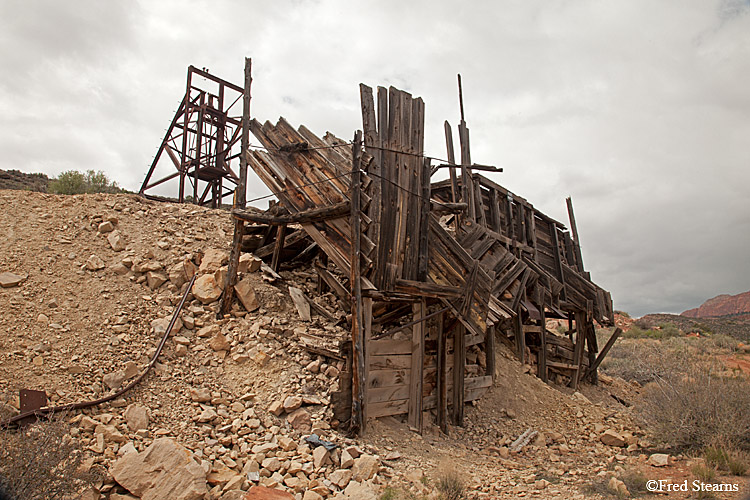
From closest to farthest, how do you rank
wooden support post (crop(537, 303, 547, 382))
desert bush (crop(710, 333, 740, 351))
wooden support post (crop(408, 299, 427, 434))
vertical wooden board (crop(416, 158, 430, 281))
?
wooden support post (crop(408, 299, 427, 434)) < vertical wooden board (crop(416, 158, 430, 281)) < wooden support post (crop(537, 303, 547, 382)) < desert bush (crop(710, 333, 740, 351))

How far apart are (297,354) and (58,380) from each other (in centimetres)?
320

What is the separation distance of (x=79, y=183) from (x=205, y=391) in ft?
42.4

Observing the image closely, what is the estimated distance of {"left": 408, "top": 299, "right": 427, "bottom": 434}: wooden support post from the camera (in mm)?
7750

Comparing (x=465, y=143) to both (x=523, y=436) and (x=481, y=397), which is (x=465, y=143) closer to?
(x=481, y=397)

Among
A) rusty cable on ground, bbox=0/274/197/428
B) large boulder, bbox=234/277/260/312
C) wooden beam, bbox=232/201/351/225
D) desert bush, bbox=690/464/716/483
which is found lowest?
desert bush, bbox=690/464/716/483

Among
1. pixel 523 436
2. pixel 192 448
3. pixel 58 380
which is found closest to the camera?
pixel 192 448

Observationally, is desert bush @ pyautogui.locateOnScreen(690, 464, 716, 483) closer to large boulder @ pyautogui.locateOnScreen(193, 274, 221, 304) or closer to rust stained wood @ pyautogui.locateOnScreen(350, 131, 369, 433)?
rust stained wood @ pyautogui.locateOnScreen(350, 131, 369, 433)

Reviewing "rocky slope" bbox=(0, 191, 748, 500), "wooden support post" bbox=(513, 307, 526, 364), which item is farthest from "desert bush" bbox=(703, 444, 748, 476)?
"wooden support post" bbox=(513, 307, 526, 364)

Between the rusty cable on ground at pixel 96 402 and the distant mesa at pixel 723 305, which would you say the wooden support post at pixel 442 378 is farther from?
the distant mesa at pixel 723 305

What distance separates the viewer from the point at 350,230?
6984mm

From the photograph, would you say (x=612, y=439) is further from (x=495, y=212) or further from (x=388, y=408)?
(x=495, y=212)

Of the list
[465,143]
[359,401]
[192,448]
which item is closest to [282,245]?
[359,401]

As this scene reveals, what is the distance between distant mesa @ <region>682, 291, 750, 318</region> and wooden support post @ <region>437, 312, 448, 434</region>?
6881 centimetres

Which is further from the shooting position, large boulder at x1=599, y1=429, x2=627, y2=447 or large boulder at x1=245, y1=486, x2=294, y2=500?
large boulder at x1=599, y1=429, x2=627, y2=447
